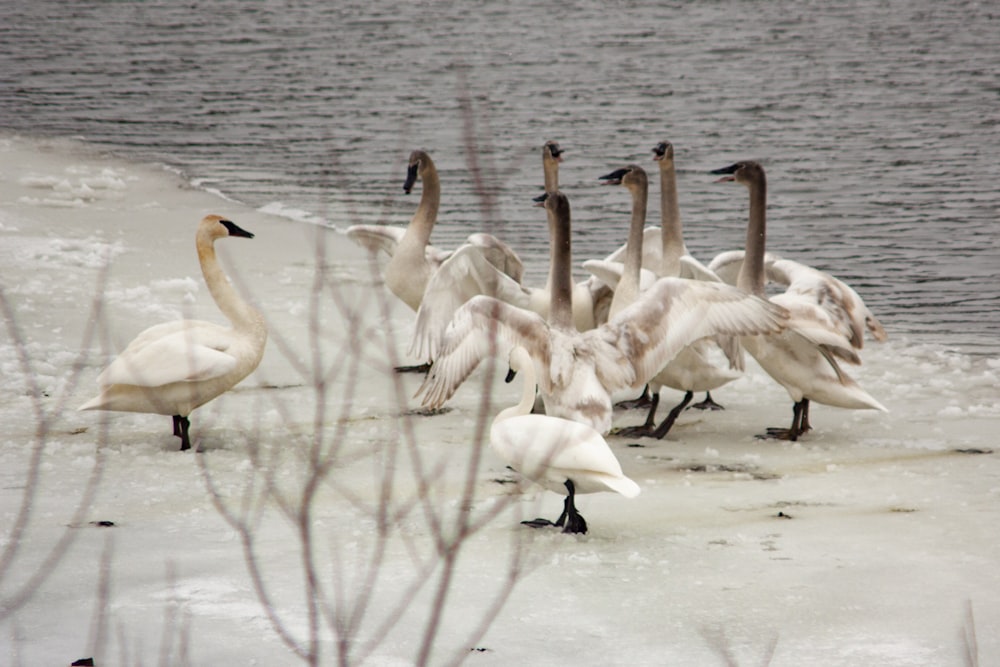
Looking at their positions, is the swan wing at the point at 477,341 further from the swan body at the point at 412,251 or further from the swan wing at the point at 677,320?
the swan body at the point at 412,251

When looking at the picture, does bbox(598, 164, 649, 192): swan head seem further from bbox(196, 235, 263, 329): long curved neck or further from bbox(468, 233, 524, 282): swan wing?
bbox(196, 235, 263, 329): long curved neck

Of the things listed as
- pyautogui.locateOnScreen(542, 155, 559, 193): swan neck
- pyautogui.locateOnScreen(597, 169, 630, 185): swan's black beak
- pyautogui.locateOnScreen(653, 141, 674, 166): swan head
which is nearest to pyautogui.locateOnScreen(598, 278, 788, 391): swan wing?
pyautogui.locateOnScreen(597, 169, 630, 185): swan's black beak

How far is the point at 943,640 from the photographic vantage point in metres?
4.30

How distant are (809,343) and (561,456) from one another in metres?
2.10

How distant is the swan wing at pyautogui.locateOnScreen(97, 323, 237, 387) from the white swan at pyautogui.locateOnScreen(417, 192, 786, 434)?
904 millimetres

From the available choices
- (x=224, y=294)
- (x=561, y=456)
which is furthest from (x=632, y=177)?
(x=561, y=456)

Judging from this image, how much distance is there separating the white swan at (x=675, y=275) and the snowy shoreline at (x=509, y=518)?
0.69ft

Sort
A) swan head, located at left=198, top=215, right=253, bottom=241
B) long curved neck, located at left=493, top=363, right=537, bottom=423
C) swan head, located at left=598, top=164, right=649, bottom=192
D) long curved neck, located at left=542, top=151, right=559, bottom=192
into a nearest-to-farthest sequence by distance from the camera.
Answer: long curved neck, located at left=493, top=363, right=537, bottom=423, swan head, located at left=198, top=215, right=253, bottom=241, swan head, located at left=598, top=164, right=649, bottom=192, long curved neck, located at left=542, top=151, right=559, bottom=192

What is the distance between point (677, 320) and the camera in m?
6.34

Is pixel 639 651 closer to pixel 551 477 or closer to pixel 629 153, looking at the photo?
pixel 551 477

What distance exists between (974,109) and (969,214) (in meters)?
5.96

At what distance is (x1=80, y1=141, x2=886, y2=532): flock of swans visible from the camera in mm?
5535

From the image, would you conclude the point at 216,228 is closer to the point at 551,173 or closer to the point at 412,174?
the point at 412,174

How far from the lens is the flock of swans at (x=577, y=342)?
5.54m
